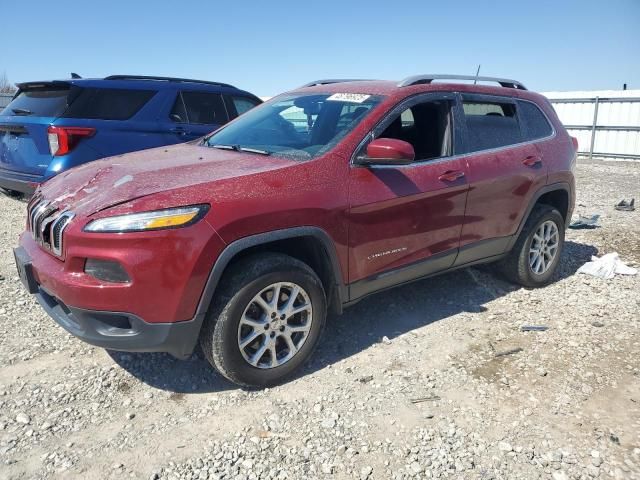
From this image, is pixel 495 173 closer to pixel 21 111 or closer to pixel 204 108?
pixel 204 108

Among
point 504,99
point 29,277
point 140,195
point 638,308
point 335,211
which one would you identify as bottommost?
point 638,308

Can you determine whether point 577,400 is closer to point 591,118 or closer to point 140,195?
point 140,195

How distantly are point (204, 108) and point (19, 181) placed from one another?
2.43 m

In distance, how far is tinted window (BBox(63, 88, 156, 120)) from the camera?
5.55 m

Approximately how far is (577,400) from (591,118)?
17328mm

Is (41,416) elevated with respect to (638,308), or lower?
elevated

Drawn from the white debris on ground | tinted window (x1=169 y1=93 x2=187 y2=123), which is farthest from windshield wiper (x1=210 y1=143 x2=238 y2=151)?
the white debris on ground

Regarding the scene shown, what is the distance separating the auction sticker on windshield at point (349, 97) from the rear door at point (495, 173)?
888 mm

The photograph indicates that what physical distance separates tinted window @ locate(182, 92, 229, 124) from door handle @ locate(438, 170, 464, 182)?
4.03 m

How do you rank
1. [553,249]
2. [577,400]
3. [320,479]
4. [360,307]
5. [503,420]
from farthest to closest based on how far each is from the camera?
[553,249] → [360,307] → [577,400] → [503,420] → [320,479]

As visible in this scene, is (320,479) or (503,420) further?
(503,420)

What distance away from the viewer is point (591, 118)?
17453mm

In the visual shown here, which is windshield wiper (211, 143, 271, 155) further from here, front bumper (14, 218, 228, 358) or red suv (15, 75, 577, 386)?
front bumper (14, 218, 228, 358)

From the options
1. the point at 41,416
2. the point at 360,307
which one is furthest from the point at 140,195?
the point at 360,307
